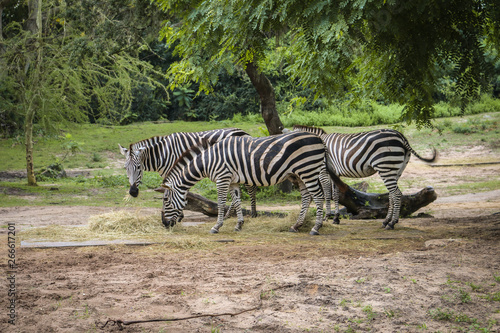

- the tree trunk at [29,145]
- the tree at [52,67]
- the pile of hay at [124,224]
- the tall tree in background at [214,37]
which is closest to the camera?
the tall tree in background at [214,37]

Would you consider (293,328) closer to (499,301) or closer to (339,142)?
(499,301)

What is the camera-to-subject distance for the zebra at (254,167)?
9266 mm

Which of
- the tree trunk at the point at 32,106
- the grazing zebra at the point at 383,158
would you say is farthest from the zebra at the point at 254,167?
the tree trunk at the point at 32,106

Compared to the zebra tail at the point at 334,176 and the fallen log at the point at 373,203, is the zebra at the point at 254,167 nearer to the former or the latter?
the zebra tail at the point at 334,176

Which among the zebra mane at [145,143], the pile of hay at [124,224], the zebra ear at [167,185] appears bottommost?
the pile of hay at [124,224]

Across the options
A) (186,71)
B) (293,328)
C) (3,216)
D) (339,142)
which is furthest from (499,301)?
(3,216)

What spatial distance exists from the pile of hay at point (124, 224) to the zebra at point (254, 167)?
1.10 feet

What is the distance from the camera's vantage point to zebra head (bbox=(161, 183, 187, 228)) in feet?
31.1

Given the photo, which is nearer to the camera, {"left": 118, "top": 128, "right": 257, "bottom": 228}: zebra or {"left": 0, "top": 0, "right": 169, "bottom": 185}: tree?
{"left": 118, "top": 128, "right": 257, "bottom": 228}: zebra

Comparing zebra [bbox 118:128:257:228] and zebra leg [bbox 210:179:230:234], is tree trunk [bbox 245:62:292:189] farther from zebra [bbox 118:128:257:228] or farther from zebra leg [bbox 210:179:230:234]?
zebra leg [bbox 210:179:230:234]

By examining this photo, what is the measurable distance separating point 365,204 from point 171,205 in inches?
178

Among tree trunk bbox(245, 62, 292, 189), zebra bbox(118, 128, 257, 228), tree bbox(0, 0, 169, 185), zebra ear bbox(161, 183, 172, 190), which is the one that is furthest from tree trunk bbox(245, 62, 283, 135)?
zebra ear bbox(161, 183, 172, 190)

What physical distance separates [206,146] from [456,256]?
17.3 ft

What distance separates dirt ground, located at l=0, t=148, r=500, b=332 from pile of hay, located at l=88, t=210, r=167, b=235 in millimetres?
1315
